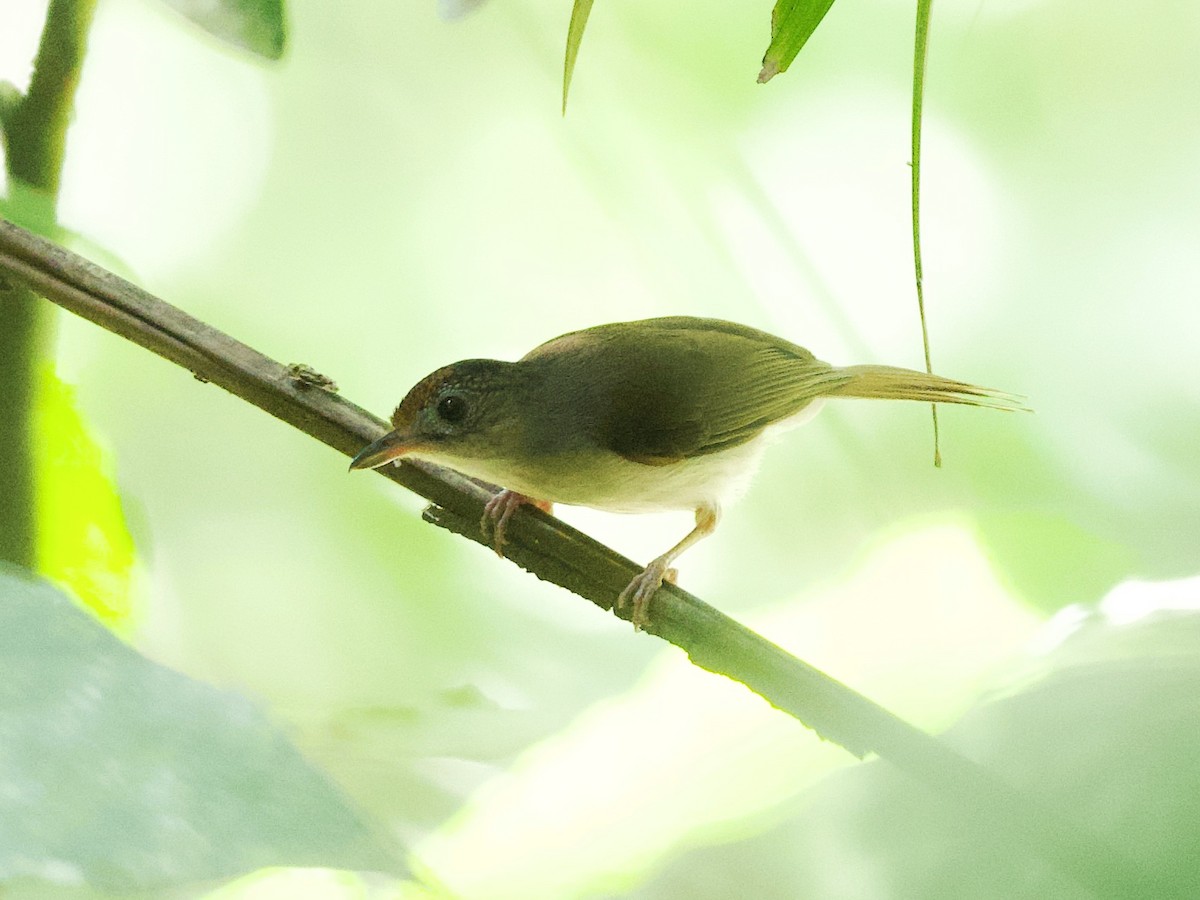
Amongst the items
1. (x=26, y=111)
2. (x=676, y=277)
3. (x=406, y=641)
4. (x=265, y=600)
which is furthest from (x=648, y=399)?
(x=26, y=111)

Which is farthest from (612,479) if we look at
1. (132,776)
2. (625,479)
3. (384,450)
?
(132,776)

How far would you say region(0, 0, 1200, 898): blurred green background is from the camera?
121 cm

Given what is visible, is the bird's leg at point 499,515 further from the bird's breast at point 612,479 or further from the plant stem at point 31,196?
the plant stem at point 31,196

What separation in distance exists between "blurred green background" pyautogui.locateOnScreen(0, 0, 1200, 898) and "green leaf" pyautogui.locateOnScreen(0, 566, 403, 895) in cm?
8

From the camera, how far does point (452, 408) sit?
907 millimetres

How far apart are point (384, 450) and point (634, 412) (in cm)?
27

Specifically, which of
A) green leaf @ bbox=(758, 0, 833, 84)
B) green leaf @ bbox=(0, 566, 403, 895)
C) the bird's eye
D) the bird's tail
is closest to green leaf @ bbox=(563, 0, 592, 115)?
green leaf @ bbox=(758, 0, 833, 84)

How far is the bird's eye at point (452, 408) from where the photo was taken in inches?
35.6

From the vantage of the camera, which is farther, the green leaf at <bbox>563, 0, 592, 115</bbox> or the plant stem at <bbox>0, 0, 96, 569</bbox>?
the plant stem at <bbox>0, 0, 96, 569</bbox>

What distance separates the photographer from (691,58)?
51.2 inches

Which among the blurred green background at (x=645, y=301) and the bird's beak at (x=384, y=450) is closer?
the bird's beak at (x=384, y=450)

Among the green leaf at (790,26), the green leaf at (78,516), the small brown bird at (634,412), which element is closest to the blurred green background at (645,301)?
the green leaf at (78,516)

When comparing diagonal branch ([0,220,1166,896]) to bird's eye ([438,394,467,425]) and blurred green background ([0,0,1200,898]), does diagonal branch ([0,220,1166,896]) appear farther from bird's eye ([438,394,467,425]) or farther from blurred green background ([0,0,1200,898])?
blurred green background ([0,0,1200,898])

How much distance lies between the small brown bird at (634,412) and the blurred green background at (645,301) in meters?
0.20
